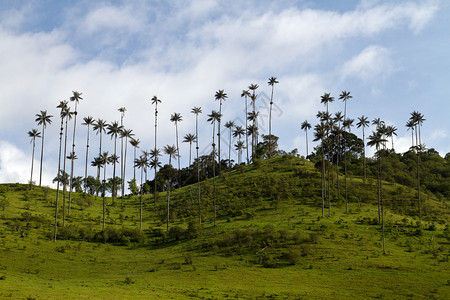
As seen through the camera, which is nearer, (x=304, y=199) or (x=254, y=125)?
(x=304, y=199)

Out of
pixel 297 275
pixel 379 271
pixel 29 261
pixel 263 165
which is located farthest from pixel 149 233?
pixel 263 165

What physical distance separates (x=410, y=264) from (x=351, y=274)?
36.5 feet

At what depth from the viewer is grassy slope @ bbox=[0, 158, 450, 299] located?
45.8 m

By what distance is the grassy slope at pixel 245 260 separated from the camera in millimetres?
45750

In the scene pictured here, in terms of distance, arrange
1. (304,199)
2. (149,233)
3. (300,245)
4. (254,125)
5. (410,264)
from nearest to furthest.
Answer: (410,264) < (300,245) < (149,233) < (304,199) < (254,125)

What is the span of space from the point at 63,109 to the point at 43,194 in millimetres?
41917

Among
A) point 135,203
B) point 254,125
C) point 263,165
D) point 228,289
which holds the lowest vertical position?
point 228,289

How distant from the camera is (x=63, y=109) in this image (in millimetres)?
94188

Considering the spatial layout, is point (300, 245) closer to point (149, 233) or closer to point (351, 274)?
point (351, 274)

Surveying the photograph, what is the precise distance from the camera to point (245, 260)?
63.8 meters

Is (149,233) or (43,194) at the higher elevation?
(43,194)

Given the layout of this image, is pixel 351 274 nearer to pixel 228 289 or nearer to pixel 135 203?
pixel 228 289

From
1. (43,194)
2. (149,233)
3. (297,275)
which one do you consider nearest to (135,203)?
(43,194)

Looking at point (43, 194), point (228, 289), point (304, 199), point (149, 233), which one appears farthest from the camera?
point (43, 194)
